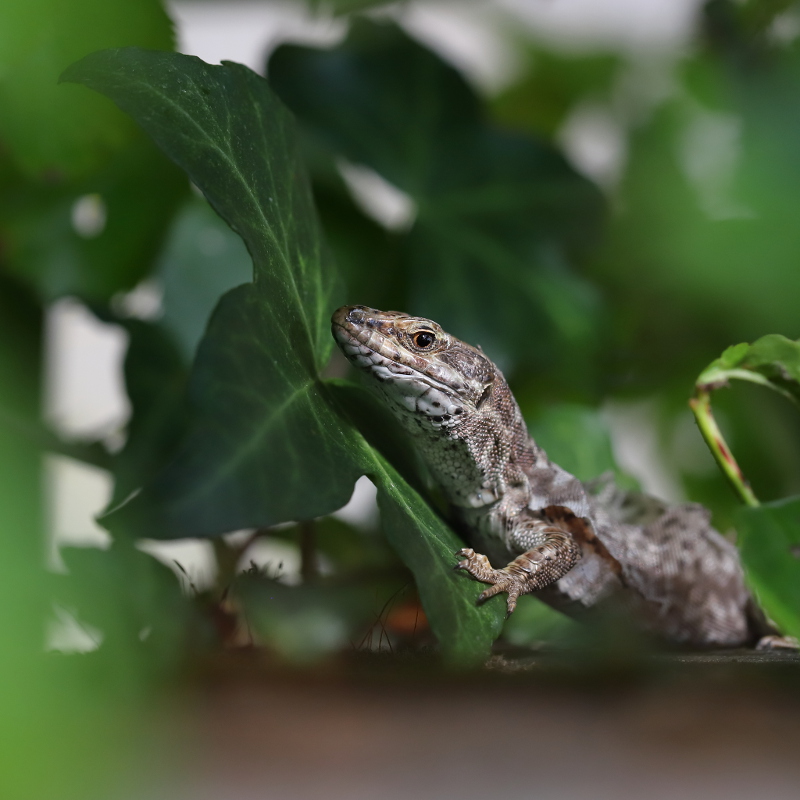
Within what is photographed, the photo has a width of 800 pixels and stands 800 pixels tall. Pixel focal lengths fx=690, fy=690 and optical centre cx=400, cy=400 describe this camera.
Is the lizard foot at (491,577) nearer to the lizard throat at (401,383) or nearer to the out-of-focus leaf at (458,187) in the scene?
the lizard throat at (401,383)

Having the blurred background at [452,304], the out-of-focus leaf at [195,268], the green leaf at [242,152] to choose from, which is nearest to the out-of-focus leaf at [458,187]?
the blurred background at [452,304]

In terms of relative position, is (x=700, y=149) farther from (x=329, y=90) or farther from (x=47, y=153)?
(x=47, y=153)

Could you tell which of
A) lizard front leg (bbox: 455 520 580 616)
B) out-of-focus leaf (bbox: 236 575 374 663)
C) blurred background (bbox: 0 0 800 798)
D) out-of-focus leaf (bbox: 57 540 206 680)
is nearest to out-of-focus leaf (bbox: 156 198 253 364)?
blurred background (bbox: 0 0 800 798)

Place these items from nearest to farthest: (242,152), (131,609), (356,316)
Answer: (242,152) < (131,609) < (356,316)

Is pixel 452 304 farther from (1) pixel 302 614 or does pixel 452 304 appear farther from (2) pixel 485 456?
(1) pixel 302 614

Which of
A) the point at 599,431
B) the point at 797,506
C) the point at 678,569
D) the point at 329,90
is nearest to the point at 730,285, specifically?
the point at 797,506

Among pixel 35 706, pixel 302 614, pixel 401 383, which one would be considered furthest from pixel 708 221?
pixel 35 706
